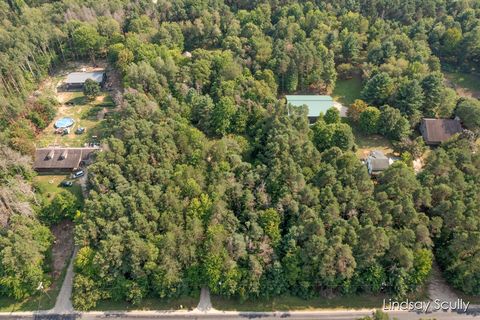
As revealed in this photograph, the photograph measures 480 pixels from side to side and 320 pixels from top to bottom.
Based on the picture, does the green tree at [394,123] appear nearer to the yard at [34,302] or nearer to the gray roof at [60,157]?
the gray roof at [60,157]

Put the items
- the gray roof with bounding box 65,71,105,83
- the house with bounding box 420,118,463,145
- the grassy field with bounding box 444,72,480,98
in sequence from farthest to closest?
the gray roof with bounding box 65,71,105,83, the grassy field with bounding box 444,72,480,98, the house with bounding box 420,118,463,145

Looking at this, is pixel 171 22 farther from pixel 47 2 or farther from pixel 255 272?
pixel 255 272

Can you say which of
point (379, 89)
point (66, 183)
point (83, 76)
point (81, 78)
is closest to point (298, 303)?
point (66, 183)

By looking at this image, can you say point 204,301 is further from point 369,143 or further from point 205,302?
point 369,143

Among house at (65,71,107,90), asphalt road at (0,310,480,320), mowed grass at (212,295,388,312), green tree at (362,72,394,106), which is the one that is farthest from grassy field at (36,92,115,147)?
green tree at (362,72,394,106)

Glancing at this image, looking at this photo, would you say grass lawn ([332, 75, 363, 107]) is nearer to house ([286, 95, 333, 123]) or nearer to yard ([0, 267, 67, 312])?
house ([286, 95, 333, 123])

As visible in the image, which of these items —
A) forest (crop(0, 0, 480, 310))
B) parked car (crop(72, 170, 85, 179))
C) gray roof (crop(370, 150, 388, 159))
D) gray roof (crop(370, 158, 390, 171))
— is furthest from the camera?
parked car (crop(72, 170, 85, 179))

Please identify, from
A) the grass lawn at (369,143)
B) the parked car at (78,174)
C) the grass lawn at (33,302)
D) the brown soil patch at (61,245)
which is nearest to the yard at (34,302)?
the grass lawn at (33,302)
